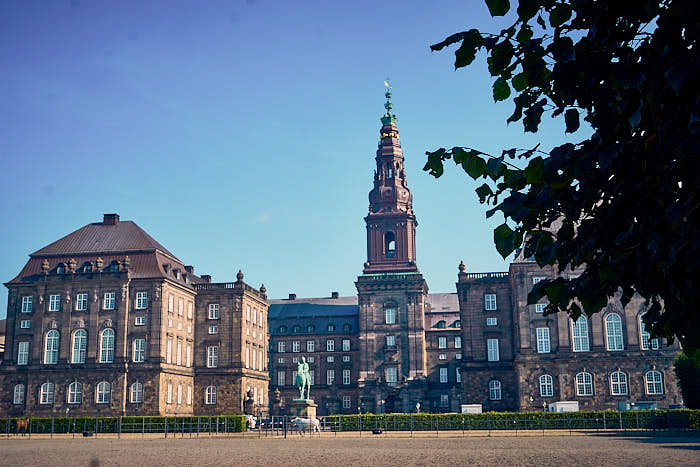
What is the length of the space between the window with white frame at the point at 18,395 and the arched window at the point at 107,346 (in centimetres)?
891

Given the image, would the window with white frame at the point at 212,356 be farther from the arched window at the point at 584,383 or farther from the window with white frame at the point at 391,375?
the arched window at the point at 584,383

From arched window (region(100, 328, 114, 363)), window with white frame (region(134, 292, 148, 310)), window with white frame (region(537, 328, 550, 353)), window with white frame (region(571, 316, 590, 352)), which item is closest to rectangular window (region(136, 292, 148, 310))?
window with white frame (region(134, 292, 148, 310))

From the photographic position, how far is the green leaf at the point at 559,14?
622cm

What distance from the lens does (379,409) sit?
95562 millimetres

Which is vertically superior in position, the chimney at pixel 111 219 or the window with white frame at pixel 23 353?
the chimney at pixel 111 219

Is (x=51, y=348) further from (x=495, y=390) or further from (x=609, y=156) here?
(x=609, y=156)

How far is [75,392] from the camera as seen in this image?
7356cm

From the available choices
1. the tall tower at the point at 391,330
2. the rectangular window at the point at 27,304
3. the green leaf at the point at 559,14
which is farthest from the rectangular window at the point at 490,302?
the green leaf at the point at 559,14

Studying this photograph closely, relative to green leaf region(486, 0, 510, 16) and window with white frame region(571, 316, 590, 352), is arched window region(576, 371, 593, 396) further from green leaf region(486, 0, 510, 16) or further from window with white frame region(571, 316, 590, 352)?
green leaf region(486, 0, 510, 16)

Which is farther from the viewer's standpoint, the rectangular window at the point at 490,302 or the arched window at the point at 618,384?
the rectangular window at the point at 490,302

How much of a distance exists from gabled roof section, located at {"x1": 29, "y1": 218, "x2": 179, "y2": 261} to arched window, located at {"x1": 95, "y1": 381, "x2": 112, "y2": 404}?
45.0 ft

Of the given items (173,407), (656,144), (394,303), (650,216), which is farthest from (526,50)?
(394,303)

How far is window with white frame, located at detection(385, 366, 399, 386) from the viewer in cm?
9619

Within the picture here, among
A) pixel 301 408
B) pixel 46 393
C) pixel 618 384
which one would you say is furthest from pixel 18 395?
pixel 618 384
